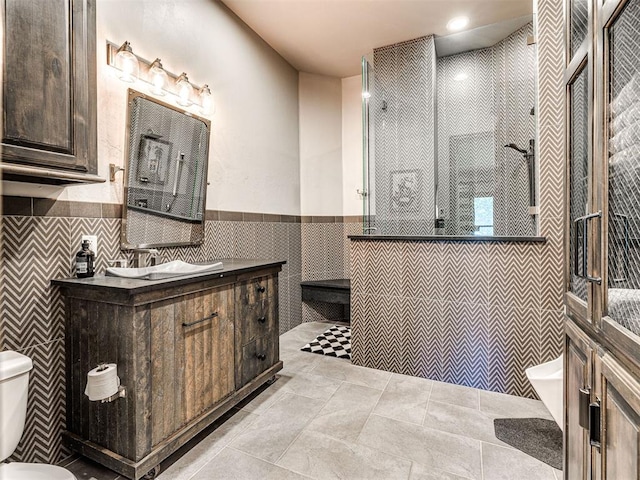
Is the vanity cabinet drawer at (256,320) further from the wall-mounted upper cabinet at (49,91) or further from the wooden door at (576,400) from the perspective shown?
the wooden door at (576,400)

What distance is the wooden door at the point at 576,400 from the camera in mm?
884

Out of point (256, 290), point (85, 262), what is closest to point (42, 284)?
point (85, 262)

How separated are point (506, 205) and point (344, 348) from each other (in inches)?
81.5

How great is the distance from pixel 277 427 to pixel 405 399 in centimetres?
85

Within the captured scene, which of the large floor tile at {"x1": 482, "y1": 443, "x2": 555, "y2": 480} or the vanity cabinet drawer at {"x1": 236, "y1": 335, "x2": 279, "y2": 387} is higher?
the vanity cabinet drawer at {"x1": 236, "y1": 335, "x2": 279, "y2": 387}

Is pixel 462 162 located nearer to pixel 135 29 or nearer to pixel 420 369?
pixel 420 369

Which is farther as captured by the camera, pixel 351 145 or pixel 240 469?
pixel 351 145

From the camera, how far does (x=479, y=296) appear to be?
7.55 feet

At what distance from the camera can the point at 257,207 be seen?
10.5ft

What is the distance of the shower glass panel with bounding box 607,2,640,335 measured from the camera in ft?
2.37

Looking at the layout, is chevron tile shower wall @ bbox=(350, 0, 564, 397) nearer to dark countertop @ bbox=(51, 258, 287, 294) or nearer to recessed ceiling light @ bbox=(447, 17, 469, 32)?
recessed ceiling light @ bbox=(447, 17, 469, 32)

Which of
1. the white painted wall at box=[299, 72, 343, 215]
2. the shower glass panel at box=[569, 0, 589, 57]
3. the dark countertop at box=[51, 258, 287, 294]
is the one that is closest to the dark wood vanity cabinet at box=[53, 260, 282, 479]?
the dark countertop at box=[51, 258, 287, 294]

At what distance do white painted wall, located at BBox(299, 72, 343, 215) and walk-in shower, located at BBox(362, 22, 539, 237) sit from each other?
2.24ft

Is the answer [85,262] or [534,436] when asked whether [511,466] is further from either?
[85,262]
